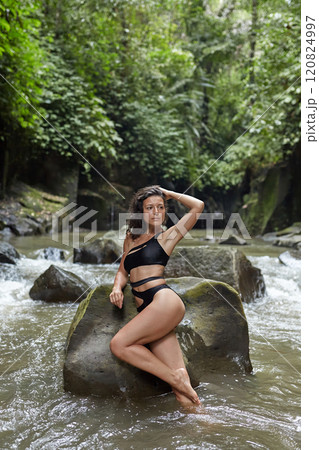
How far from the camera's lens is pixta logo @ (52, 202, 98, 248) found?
1107cm

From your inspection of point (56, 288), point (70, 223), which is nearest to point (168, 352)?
point (56, 288)

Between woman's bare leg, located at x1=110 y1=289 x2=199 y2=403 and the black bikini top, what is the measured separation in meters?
0.27

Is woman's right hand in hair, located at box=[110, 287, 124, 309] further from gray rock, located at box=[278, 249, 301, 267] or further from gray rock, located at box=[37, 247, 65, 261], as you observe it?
gray rock, located at box=[278, 249, 301, 267]

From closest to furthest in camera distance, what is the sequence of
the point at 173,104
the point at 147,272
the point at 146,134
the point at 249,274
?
the point at 147,272, the point at 249,274, the point at 146,134, the point at 173,104

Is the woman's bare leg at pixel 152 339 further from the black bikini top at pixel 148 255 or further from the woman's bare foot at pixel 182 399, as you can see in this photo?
the black bikini top at pixel 148 255

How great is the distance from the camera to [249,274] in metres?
5.49

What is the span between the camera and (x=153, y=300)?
2355 mm

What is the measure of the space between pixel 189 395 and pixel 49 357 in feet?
4.38

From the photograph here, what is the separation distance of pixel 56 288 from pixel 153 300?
279cm

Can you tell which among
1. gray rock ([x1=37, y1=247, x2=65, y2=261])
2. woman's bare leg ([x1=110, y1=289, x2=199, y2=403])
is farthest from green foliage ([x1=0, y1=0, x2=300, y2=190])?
woman's bare leg ([x1=110, y1=289, x2=199, y2=403])

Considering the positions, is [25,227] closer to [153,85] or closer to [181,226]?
[181,226]
